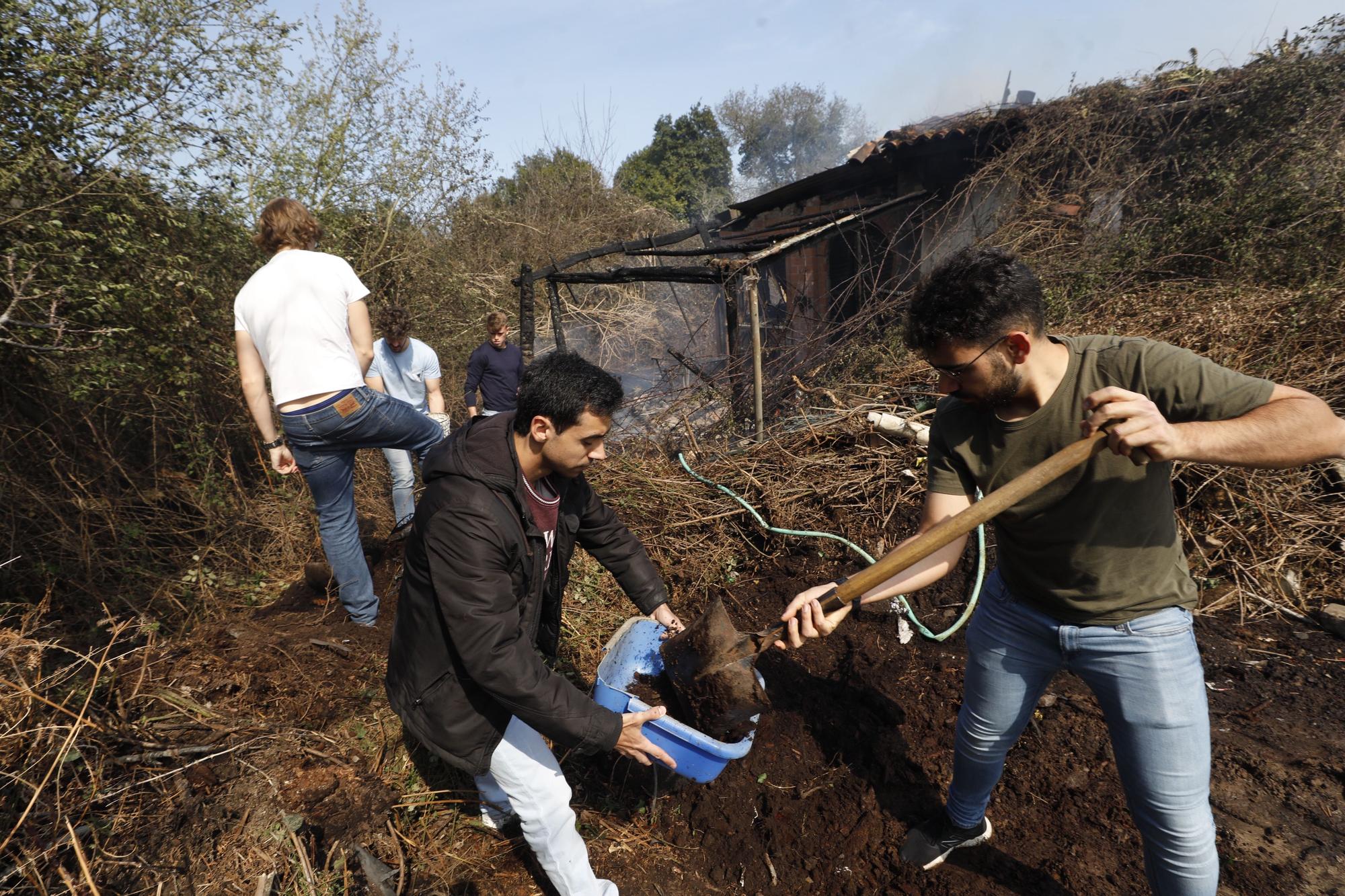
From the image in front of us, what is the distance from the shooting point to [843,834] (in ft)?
8.02

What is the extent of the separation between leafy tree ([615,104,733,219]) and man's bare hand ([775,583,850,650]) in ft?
90.4

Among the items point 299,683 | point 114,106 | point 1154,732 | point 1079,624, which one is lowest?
point 299,683

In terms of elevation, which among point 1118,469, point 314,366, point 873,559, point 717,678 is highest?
point 314,366

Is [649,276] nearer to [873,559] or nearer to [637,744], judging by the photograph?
[873,559]

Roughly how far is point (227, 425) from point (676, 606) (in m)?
4.69

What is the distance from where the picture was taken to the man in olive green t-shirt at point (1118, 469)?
1.41 m

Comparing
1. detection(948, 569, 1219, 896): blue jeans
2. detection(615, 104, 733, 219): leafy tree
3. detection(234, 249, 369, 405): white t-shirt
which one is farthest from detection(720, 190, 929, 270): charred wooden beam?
detection(615, 104, 733, 219): leafy tree

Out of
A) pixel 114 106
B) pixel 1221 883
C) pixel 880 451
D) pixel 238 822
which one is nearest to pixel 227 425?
pixel 114 106

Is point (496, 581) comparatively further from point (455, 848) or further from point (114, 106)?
point (114, 106)

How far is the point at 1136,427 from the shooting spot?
139 centimetres

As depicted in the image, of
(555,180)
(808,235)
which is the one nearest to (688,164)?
(555,180)

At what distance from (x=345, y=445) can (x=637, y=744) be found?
225 cm

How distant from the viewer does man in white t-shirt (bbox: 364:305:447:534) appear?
459cm

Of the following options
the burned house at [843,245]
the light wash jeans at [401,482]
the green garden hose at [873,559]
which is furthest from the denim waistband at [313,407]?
the burned house at [843,245]
